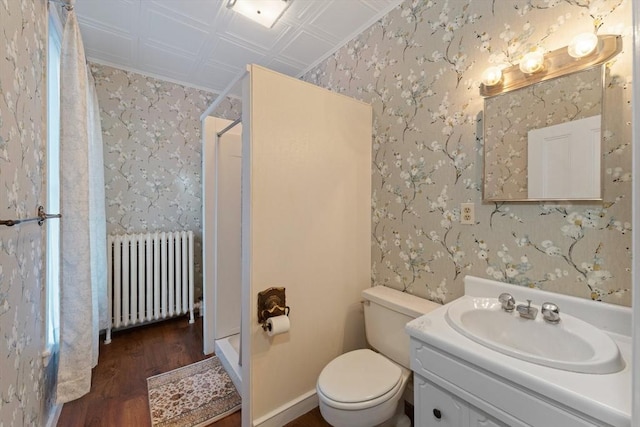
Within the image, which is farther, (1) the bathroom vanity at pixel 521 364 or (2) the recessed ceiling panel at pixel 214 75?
(2) the recessed ceiling panel at pixel 214 75

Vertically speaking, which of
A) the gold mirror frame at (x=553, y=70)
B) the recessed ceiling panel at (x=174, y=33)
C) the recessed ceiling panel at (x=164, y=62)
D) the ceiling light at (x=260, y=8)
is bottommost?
the gold mirror frame at (x=553, y=70)

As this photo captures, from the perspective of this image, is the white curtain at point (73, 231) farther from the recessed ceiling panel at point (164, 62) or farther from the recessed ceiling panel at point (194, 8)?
the recessed ceiling panel at point (164, 62)

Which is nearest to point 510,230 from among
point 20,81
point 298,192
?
point 298,192

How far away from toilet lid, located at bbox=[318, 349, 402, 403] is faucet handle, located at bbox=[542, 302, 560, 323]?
2.27 feet

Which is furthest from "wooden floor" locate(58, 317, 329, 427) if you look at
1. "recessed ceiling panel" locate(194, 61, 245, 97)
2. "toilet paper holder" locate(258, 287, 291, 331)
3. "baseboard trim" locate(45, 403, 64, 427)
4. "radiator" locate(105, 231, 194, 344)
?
"recessed ceiling panel" locate(194, 61, 245, 97)

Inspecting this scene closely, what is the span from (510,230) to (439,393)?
2.54ft

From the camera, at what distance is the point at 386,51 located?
1.73m

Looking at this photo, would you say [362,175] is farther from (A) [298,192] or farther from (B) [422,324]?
(B) [422,324]

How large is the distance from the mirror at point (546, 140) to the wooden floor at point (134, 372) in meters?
1.63

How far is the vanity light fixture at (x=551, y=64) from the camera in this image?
3.11 feet

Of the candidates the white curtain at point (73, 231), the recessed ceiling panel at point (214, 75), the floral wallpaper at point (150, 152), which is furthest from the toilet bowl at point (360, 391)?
the recessed ceiling panel at point (214, 75)

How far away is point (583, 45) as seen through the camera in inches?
38.2

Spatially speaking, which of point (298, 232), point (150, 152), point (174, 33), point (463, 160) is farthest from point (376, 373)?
point (150, 152)

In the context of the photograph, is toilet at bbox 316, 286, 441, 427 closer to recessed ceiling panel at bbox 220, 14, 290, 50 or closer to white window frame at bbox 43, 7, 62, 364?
white window frame at bbox 43, 7, 62, 364
